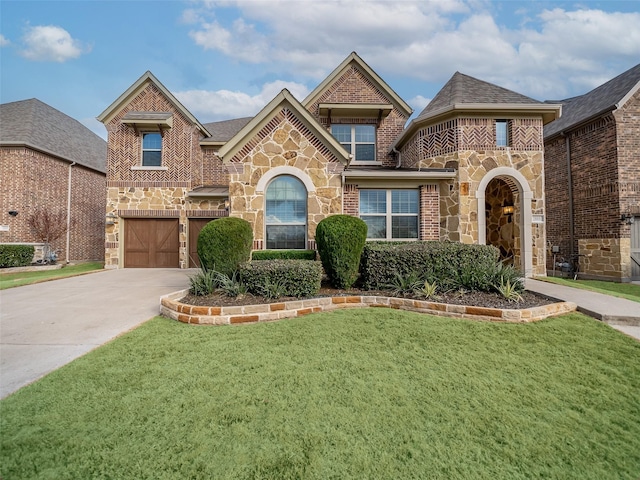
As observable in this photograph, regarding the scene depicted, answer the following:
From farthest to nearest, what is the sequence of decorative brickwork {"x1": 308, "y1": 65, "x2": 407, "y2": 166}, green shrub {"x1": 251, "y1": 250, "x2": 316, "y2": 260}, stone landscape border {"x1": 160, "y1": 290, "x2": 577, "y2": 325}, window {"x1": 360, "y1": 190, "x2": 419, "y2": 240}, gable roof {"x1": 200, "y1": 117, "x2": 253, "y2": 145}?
gable roof {"x1": 200, "y1": 117, "x2": 253, "y2": 145}, decorative brickwork {"x1": 308, "y1": 65, "x2": 407, "y2": 166}, window {"x1": 360, "y1": 190, "x2": 419, "y2": 240}, green shrub {"x1": 251, "y1": 250, "x2": 316, "y2": 260}, stone landscape border {"x1": 160, "y1": 290, "x2": 577, "y2": 325}

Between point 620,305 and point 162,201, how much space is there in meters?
15.5

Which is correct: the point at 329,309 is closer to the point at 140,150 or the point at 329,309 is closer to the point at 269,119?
the point at 269,119

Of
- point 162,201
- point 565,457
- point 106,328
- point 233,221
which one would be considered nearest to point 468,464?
point 565,457

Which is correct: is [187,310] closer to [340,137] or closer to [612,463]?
[612,463]

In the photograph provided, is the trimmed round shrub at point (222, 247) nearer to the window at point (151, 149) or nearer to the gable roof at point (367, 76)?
the gable roof at point (367, 76)

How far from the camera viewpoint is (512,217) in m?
11.7

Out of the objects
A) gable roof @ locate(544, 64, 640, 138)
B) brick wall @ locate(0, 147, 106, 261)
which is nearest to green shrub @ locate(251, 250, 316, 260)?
gable roof @ locate(544, 64, 640, 138)

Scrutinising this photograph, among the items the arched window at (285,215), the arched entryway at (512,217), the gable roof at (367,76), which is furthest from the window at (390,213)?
the gable roof at (367,76)

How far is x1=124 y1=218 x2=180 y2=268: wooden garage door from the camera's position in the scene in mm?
14008

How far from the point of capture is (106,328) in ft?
17.0

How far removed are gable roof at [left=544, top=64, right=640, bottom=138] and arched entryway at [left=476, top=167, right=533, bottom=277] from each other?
440 cm

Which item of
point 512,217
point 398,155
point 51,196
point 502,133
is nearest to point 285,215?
point 398,155

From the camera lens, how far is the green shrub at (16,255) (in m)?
12.5

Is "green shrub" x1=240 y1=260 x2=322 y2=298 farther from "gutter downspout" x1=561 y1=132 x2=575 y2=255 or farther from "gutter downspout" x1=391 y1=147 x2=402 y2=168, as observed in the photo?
"gutter downspout" x1=561 y1=132 x2=575 y2=255
